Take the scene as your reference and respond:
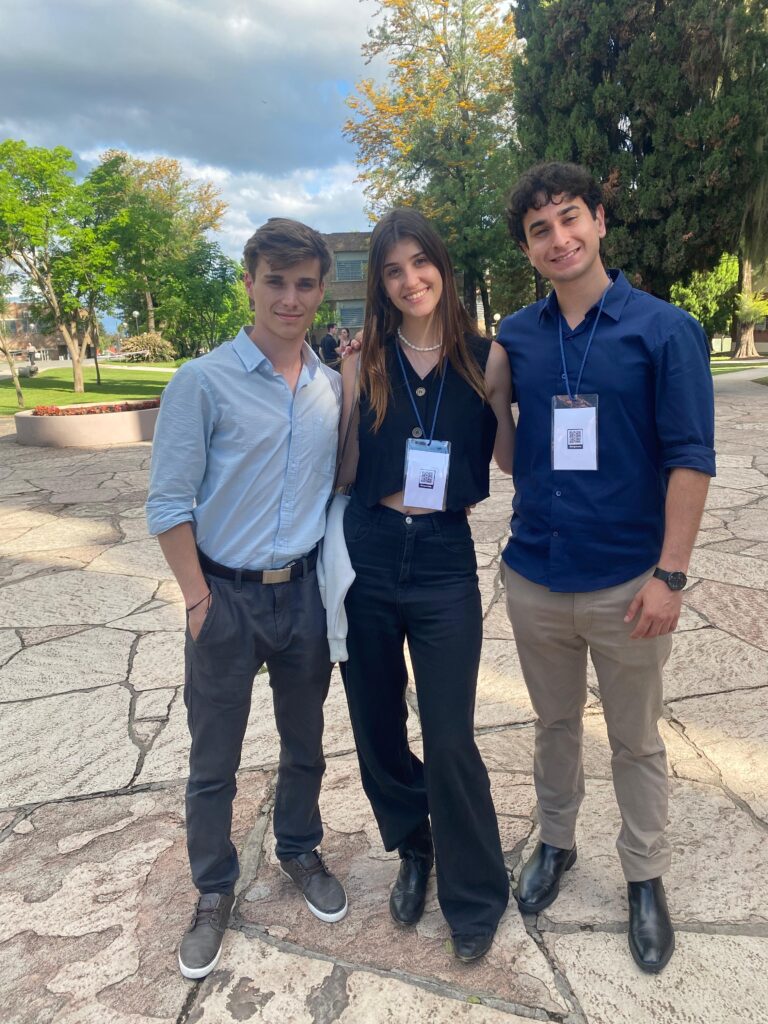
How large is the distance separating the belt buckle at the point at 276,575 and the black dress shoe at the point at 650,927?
1249 millimetres

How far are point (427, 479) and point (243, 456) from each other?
47 cm

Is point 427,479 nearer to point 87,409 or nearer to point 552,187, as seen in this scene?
point 552,187

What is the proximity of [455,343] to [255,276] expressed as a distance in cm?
55

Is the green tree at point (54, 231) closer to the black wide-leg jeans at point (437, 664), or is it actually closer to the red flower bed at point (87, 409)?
the red flower bed at point (87, 409)

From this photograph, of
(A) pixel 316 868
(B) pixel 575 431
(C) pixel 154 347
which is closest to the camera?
(B) pixel 575 431

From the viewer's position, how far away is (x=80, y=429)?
11.4 m

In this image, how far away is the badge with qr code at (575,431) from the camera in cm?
176

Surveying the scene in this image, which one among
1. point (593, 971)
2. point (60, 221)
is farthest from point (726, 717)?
point (60, 221)

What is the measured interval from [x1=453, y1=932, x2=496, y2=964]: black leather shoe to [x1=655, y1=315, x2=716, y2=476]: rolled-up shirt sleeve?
131cm

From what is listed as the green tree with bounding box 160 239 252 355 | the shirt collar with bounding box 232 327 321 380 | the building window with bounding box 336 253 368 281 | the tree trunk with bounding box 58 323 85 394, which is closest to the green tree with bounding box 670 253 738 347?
the green tree with bounding box 160 239 252 355

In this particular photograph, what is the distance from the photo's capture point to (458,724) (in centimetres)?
186

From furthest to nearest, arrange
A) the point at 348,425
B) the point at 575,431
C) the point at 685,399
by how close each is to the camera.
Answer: the point at 348,425
the point at 575,431
the point at 685,399

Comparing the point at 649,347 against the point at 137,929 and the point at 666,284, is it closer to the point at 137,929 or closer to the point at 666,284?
the point at 137,929

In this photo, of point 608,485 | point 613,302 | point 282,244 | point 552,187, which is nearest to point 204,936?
point 608,485
